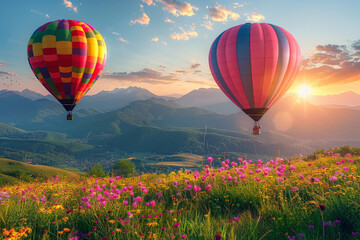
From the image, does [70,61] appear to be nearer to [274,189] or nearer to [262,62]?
[262,62]

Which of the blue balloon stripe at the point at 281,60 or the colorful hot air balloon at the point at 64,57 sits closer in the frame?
the blue balloon stripe at the point at 281,60

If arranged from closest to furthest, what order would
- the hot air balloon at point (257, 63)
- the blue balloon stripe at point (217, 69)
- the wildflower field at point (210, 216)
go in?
the wildflower field at point (210, 216), the hot air balloon at point (257, 63), the blue balloon stripe at point (217, 69)

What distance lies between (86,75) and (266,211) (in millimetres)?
28559

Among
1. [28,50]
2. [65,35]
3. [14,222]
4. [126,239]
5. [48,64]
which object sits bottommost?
[14,222]

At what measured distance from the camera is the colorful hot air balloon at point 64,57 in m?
27.4

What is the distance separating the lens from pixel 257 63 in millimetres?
22141

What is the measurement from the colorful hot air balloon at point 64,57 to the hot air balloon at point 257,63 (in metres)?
16.1

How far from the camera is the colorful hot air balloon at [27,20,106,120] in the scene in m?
27.4

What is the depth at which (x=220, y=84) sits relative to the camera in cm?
2500

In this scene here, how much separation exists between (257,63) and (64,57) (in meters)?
21.3

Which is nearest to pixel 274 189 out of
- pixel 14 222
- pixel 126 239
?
pixel 126 239

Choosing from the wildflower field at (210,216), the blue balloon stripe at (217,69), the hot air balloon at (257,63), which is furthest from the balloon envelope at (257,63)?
the wildflower field at (210,216)

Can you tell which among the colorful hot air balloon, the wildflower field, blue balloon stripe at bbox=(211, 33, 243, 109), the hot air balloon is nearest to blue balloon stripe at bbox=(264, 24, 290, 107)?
the hot air balloon

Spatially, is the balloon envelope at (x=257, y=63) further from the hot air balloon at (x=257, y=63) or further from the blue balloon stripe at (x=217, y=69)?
the blue balloon stripe at (x=217, y=69)
